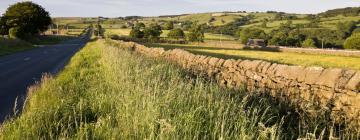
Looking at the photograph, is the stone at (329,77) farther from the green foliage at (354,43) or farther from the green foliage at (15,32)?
the green foliage at (354,43)

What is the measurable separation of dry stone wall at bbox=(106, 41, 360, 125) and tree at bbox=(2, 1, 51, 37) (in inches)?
2594

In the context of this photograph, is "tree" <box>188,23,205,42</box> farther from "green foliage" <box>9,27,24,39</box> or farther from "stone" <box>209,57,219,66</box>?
"stone" <box>209,57,219,66</box>

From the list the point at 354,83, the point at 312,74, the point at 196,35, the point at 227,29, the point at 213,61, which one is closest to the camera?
the point at 354,83

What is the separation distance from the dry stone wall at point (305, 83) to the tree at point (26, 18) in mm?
65881

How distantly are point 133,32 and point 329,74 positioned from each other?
463ft

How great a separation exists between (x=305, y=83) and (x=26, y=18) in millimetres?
78377

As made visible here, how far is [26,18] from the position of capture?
80.9 metres

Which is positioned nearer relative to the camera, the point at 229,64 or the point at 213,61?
the point at 229,64

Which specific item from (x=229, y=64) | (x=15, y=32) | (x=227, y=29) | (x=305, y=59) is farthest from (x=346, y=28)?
(x=229, y=64)

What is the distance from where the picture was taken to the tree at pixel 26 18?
77.7m

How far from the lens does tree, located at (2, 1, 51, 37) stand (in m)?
77.7

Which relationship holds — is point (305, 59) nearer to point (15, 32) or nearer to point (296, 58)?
point (296, 58)

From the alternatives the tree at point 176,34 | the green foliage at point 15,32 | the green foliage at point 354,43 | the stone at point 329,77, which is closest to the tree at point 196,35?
the tree at point 176,34

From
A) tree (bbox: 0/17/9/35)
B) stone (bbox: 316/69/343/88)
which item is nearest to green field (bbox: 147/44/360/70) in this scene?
stone (bbox: 316/69/343/88)
